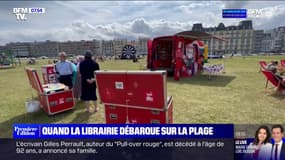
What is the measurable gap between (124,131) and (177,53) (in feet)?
27.2

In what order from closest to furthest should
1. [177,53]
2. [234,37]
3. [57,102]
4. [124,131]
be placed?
[124,131], [57,102], [177,53], [234,37]

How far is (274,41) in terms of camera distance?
4173 inches

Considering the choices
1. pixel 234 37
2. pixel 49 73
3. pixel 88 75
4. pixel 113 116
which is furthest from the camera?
pixel 234 37

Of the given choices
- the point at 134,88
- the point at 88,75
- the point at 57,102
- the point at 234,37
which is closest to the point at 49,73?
the point at 57,102

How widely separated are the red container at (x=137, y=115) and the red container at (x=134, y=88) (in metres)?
0.07

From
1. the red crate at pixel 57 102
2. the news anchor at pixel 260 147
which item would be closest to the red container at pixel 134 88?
the news anchor at pixel 260 147

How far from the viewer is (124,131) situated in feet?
Result: 8.52

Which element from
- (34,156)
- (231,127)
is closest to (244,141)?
(231,127)

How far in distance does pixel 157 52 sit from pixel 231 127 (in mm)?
10682

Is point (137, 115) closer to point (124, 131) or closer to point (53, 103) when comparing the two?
point (124, 131)

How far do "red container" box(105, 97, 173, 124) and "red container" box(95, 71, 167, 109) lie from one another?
7 cm

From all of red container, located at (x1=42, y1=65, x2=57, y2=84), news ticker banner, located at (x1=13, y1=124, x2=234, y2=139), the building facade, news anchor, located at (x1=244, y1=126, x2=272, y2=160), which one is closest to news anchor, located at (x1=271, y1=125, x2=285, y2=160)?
news anchor, located at (x1=244, y1=126, x2=272, y2=160)

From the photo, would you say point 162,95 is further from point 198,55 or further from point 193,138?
point 198,55

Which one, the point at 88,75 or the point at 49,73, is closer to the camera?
the point at 88,75
